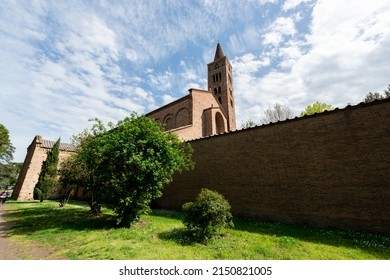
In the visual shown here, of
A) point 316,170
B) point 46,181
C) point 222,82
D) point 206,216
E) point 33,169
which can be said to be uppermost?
point 222,82

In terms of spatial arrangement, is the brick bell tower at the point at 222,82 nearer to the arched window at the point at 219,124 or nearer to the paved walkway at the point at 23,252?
the arched window at the point at 219,124

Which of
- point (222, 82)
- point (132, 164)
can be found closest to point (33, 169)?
point (132, 164)

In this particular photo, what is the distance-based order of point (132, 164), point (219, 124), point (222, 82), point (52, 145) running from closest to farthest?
point (132, 164)
point (52, 145)
point (219, 124)
point (222, 82)

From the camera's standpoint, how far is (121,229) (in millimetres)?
9508

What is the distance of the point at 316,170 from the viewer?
10.0 meters

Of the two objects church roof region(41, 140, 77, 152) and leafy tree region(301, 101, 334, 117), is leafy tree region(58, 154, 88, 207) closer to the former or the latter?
church roof region(41, 140, 77, 152)

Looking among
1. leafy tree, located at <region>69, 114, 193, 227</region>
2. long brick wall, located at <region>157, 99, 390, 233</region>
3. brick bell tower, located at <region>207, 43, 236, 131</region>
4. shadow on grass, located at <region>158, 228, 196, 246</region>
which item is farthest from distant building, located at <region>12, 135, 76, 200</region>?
brick bell tower, located at <region>207, 43, 236, 131</region>

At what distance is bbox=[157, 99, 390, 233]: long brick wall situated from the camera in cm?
865

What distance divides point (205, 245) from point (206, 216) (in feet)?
3.44

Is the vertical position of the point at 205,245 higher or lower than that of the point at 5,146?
lower

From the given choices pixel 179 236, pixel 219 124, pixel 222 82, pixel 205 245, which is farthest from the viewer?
pixel 222 82

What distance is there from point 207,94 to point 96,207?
66.2ft

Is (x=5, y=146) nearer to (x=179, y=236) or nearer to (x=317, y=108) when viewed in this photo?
(x=179, y=236)

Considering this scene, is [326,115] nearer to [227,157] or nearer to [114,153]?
[227,157]
